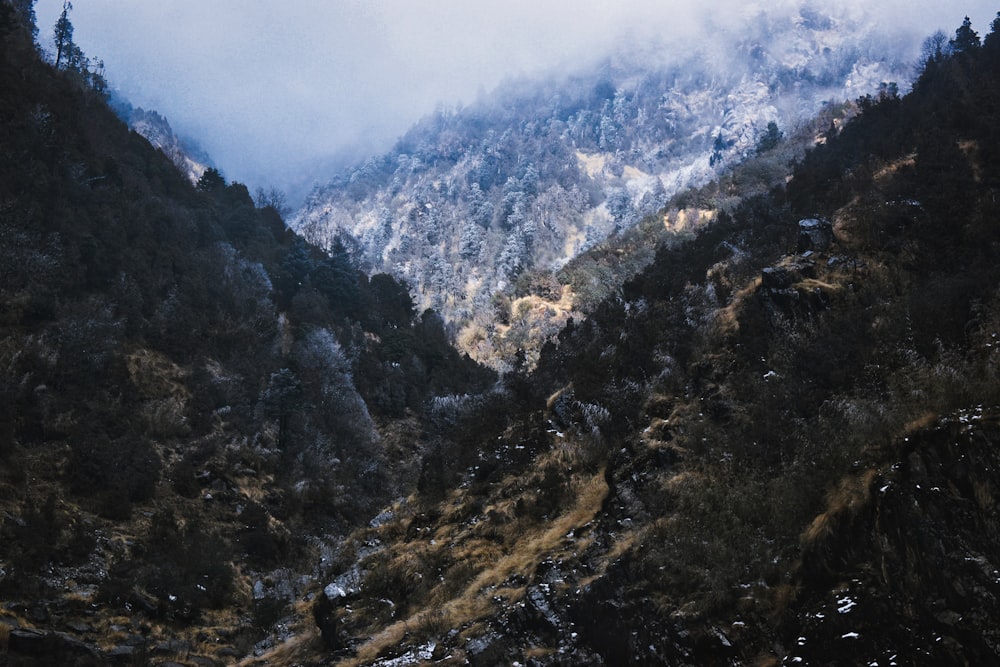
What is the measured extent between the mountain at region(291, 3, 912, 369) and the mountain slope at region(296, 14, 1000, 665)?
5029 centimetres

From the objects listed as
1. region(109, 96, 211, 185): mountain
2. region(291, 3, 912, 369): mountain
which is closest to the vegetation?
region(291, 3, 912, 369): mountain

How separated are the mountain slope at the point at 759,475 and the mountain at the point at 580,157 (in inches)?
1980

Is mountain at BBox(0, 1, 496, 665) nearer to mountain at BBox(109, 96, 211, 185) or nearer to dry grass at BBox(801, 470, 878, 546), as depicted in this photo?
dry grass at BBox(801, 470, 878, 546)

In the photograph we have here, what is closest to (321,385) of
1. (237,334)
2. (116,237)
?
(237,334)

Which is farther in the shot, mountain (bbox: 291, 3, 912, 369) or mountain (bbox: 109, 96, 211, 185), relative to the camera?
mountain (bbox: 109, 96, 211, 185)

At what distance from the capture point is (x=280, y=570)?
84.9 feet

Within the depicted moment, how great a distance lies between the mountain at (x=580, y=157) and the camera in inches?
4555

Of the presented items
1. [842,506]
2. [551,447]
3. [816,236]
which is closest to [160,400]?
[551,447]

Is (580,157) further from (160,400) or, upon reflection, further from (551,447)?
(551,447)

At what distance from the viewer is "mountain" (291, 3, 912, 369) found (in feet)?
380

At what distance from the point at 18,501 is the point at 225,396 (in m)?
12.7

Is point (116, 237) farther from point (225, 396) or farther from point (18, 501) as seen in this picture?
point (18, 501)

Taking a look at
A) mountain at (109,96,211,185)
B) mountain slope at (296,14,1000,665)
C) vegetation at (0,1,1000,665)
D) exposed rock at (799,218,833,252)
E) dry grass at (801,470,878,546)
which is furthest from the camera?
mountain at (109,96,211,185)

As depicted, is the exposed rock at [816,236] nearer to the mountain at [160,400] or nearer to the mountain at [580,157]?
the mountain at [160,400]
